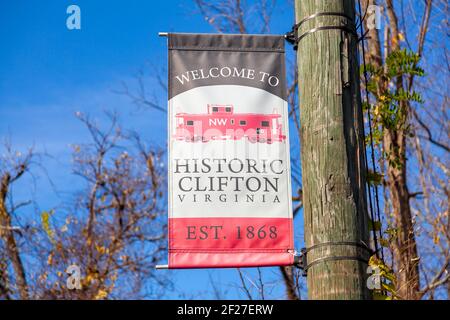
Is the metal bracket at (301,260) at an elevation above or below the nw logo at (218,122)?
below

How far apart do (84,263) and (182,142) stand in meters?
14.7

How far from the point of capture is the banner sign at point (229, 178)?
5.26 m

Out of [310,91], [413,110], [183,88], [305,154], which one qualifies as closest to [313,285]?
[305,154]

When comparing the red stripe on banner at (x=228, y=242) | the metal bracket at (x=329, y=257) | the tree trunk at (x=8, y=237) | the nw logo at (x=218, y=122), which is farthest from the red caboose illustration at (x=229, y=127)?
the tree trunk at (x=8, y=237)

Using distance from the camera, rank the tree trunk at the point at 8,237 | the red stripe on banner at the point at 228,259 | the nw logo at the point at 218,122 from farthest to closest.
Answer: the tree trunk at the point at 8,237, the nw logo at the point at 218,122, the red stripe on banner at the point at 228,259

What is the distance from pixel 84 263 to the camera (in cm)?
1952

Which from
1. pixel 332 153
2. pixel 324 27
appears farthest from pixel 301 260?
pixel 324 27

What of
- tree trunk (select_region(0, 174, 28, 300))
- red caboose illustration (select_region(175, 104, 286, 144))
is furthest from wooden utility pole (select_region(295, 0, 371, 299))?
tree trunk (select_region(0, 174, 28, 300))

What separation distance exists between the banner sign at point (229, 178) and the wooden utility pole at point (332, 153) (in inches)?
13.5

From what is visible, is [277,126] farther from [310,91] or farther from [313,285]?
[313,285]

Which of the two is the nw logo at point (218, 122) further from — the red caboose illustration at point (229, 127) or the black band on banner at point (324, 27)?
the black band on banner at point (324, 27)

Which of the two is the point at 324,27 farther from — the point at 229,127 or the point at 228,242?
the point at 228,242
